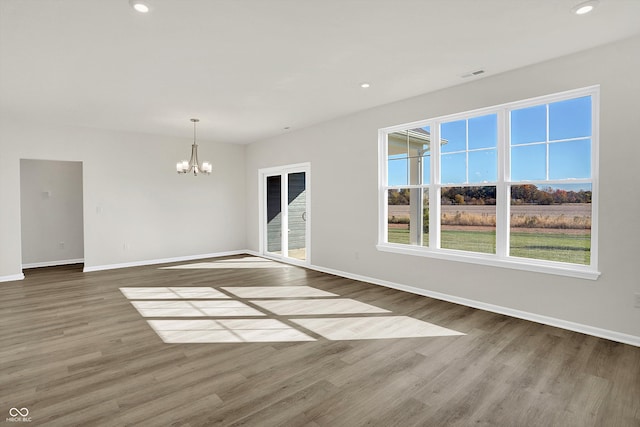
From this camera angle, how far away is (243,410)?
7.13 ft

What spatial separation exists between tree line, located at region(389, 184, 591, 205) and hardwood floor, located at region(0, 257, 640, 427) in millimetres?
1321

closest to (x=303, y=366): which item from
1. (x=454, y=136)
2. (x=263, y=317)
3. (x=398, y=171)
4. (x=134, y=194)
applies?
(x=263, y=317)

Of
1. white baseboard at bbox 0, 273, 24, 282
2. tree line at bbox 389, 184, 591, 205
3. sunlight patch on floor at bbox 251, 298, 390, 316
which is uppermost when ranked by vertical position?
tree line at bbox 389, 184, 591, 205

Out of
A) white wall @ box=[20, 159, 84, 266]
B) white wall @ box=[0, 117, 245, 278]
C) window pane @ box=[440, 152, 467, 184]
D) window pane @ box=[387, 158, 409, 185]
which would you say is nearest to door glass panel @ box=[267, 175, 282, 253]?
white wall @ box=[0, 117, 245, 278]

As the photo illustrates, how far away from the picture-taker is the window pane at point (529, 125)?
3.69m

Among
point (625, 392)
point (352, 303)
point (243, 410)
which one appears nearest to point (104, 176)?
point (352, 303)

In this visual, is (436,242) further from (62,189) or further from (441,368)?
(62,189)

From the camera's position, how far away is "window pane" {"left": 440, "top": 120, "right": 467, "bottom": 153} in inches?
171

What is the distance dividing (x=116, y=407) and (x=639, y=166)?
454cm

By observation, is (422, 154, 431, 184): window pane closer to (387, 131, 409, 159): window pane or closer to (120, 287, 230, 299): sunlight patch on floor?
→ (387, 131, 409, 159): window pane

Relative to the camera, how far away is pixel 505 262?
3842 mm

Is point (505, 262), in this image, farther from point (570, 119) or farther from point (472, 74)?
point (472, 74)

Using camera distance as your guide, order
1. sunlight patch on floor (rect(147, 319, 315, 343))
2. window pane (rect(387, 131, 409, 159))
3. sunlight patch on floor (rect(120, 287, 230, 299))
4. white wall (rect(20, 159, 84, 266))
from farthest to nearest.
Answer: white wall (rect(20, 159, 84, 266)) < window pane (rect(387, 131, 409, 159)) < sunlight patch on floor (rect(120, 287, 230, 299)) < sunlight patch on floor (rect(147, 319, 315, 343))

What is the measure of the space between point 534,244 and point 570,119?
4.43ft
